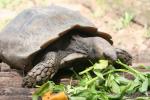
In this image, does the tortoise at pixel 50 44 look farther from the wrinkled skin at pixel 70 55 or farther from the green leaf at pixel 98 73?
the green leaf at pixel 98 73

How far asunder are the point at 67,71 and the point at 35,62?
13.3 inches

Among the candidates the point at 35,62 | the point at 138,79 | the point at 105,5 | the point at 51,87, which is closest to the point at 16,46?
the point at 35,62

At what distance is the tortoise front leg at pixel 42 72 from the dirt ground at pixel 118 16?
14.2 feet

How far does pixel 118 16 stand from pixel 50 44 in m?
5.66

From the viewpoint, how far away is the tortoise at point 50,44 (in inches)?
171

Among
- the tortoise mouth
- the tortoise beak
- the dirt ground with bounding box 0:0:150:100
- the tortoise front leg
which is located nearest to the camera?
the tortoise front leg

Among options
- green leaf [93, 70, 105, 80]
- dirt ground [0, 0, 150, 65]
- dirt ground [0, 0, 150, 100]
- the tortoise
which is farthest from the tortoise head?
dirt ground [0, 0, 150, 65]

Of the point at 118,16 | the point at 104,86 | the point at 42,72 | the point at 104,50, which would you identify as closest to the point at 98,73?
the point at 104,86

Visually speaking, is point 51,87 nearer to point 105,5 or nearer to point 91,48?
point 91,48

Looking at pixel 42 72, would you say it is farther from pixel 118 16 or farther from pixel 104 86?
pixel 118 16

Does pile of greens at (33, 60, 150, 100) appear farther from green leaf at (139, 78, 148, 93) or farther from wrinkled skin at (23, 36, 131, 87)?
wrinkled skin at (23, 36, 131, 87)

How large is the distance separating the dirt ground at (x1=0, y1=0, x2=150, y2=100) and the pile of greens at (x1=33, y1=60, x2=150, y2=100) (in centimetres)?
449

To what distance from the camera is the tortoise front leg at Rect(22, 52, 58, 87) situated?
4176mm

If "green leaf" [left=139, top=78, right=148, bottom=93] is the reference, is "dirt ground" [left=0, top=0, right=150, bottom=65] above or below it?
above
